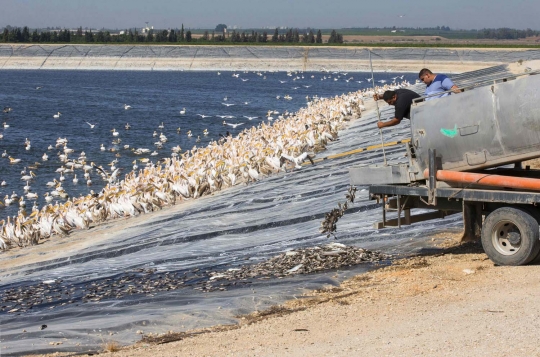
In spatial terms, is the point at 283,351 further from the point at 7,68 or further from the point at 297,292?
the point at 7,68

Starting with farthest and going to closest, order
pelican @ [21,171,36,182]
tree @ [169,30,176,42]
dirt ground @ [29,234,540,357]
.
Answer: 1. tree @ [169,30,176,42]
2. pelican @ [21,171,36,182]
3. dirt ground @ [29,234,540,357]

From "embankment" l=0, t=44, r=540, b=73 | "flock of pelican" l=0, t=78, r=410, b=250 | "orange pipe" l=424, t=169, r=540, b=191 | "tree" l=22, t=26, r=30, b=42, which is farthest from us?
"tree" l=22, t=26, r=30, b=42

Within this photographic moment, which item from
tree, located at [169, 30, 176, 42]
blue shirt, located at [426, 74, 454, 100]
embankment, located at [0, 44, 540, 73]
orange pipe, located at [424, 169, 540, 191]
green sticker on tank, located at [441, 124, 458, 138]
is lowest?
orange pipe, located at [424, 169, 540, 191]

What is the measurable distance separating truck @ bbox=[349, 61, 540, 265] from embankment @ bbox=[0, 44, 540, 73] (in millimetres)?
104112

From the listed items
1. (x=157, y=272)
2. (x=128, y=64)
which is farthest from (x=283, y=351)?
(x=128, y=64)

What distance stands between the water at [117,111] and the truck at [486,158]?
1712 cm

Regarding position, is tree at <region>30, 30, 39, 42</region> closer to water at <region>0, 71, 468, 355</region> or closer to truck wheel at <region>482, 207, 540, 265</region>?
water at <region>0, 71, 468, 355</region>

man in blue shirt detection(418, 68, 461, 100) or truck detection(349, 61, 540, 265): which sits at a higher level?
man in blue shirt detection(418, 68, 461, 100)

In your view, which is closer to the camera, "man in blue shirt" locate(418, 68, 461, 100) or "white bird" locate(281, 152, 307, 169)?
"man in blue shirt" locate(418, 68, 461, 100)

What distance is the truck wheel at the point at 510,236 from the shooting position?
9930 mm

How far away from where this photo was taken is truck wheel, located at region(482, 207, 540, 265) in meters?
9.93

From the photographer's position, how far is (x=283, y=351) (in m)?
7.84

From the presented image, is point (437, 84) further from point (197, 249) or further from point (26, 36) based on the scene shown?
point (26, 36)

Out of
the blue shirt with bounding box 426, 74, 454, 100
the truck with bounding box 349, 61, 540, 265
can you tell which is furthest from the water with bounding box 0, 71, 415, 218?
the truck with bounding box 349, 61, 540, 265
